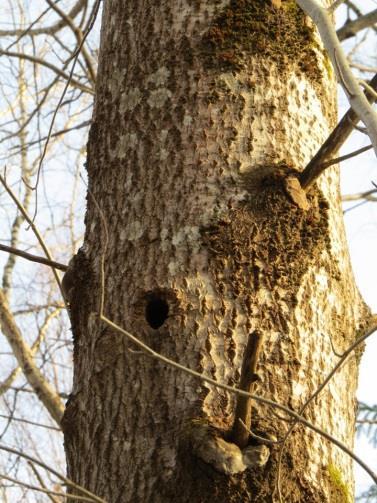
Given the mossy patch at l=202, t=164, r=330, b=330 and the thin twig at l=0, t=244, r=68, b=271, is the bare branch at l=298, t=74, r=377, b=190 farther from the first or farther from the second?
the thin twig at l=0, t=244, r=68, b=271

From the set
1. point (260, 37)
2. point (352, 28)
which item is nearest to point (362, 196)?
point (352, 28)

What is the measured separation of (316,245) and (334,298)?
127mm

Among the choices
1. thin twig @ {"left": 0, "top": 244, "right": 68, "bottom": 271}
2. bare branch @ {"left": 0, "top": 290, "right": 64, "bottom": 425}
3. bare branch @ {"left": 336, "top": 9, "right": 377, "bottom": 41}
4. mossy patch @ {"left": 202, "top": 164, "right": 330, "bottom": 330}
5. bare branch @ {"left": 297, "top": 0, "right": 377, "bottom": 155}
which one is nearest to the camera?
bare branch @ {"left": 297, "top": 0, "right": 377, "bottom": 155}

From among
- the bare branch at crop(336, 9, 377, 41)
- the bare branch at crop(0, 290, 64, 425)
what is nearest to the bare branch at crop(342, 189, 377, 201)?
the bare branch at crop(336, 9, 377, 41)

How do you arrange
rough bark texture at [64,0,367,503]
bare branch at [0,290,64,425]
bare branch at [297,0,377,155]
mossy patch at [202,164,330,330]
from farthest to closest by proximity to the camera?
1. bare branch at [0,290,64,425]
2. mossy patch at [202,164,330,330]
3. rough bark texture at [64,0,367,503]
4. bare branch at [297,0,377,155]

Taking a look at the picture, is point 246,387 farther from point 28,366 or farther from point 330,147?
point 28,366

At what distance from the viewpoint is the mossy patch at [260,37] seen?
6.38ft

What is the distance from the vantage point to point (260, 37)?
1.98 m

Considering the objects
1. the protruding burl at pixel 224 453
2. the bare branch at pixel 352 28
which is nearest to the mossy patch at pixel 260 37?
the bare branch at pixel 352 28

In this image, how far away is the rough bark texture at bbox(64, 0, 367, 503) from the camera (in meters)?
1.62

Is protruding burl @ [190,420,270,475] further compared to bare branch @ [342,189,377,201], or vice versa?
bare branch @ [342,189,377,201]

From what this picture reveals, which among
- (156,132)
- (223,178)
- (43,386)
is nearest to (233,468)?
(223,178)

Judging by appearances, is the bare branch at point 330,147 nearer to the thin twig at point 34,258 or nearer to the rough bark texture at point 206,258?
the rough bark texture at point 206,258

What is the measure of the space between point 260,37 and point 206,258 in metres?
0.60
